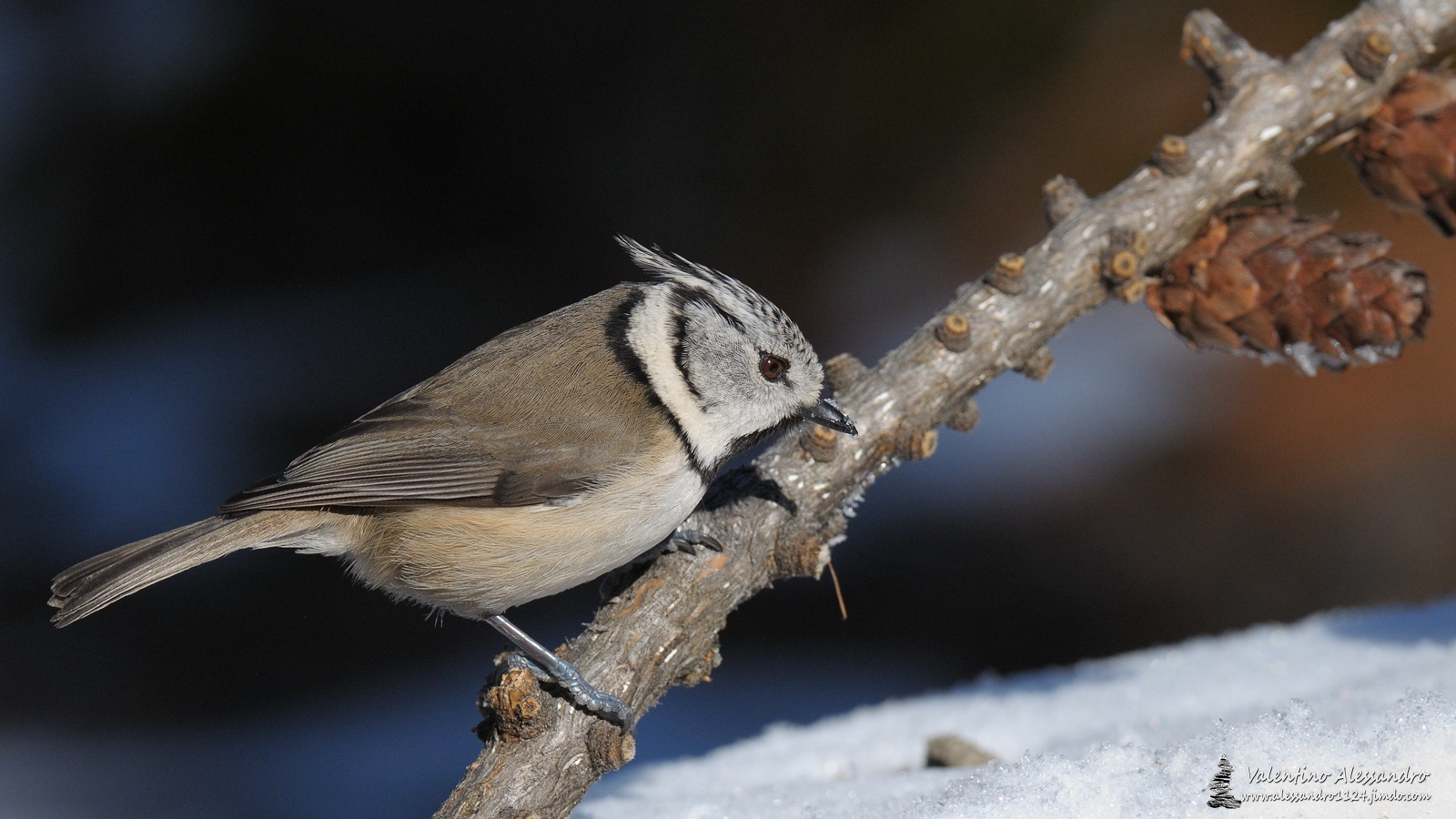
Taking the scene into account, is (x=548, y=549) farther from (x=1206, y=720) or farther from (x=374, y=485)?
(x=1206, y=720)

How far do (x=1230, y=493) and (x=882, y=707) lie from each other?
170 cm

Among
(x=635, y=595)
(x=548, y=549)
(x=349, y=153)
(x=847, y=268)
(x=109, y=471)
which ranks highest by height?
(x=349, y=153)

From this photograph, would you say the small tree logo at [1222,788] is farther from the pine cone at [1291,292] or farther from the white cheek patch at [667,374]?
the white cheek patch at [667,374]

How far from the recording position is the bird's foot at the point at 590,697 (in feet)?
5.45

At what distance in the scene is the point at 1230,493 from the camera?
145 inches

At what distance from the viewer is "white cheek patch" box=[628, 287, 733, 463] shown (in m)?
2.10

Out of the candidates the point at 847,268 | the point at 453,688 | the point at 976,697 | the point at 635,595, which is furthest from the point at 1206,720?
the point at 453,688

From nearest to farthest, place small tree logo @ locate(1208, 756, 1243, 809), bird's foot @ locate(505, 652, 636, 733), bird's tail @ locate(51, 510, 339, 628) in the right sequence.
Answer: small tree logo @ locate(1208, 756, 1243, 809) → bird's foot @ locate(505, 652, 636, 733) → bird's tail @ locate(51, 510, 339, 628)

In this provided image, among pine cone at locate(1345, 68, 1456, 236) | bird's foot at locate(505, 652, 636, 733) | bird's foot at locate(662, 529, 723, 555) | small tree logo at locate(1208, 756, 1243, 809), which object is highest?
pine cone at locate(1345, 68, 1456, 236)

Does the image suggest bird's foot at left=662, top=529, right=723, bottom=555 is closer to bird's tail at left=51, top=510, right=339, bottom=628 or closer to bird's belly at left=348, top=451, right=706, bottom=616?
bird's belly at left=348, top=451, right=706, bottom=616

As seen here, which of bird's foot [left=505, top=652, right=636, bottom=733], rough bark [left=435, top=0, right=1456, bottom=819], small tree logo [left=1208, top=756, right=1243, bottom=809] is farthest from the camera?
rough bark [left=435, top=0, right=1456, bottom=819]

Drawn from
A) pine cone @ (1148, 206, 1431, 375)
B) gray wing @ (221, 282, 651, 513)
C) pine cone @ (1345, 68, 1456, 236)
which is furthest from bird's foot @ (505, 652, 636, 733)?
pine cone @ (1345, 68, 1456, 236)

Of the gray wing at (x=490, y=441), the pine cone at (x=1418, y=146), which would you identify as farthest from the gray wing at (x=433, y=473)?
the pine cone at (x=1418, y=146)

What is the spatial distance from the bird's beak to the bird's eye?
0.12 metres
